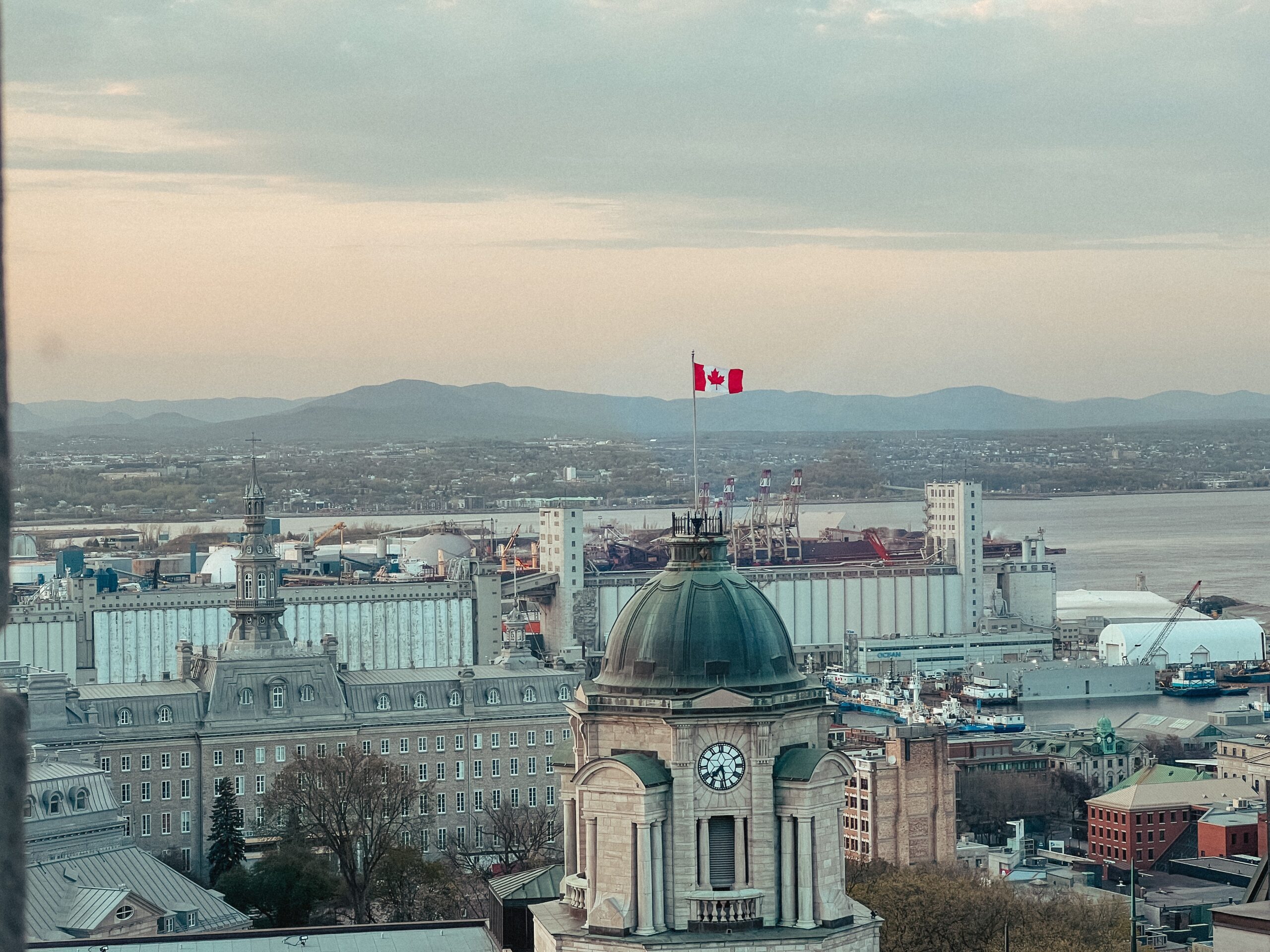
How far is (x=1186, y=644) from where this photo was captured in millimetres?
147500

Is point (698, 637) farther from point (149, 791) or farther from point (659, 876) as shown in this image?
point (149, 791)

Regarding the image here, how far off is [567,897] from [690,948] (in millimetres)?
1770

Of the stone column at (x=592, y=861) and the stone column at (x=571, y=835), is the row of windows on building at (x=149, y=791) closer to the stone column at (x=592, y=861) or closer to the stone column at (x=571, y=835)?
the stone column at (x=571, y=835)

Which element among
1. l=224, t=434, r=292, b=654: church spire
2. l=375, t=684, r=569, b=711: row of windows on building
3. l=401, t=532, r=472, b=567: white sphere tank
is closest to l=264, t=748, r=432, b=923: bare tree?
l=375, t=684, r=569, b=711: row of windows on building

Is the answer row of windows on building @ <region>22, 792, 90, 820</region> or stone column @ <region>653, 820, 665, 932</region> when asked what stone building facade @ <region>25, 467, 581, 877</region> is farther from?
stone column @ <region>653, 820, 665, 932</region>

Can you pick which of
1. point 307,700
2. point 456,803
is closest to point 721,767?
point 456,803

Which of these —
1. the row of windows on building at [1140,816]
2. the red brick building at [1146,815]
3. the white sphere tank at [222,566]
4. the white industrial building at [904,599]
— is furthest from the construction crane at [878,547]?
the row of windows on building at [1140,816]

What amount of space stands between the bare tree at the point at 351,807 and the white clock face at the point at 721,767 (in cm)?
3014

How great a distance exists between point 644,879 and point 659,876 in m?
0.19

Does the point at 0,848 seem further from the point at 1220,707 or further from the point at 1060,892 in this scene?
the point at 1220,707

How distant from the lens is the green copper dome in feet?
67.9

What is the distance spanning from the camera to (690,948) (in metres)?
19.8

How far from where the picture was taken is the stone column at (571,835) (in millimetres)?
21000

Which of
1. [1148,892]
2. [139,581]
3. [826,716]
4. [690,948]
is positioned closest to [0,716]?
[690,948]
